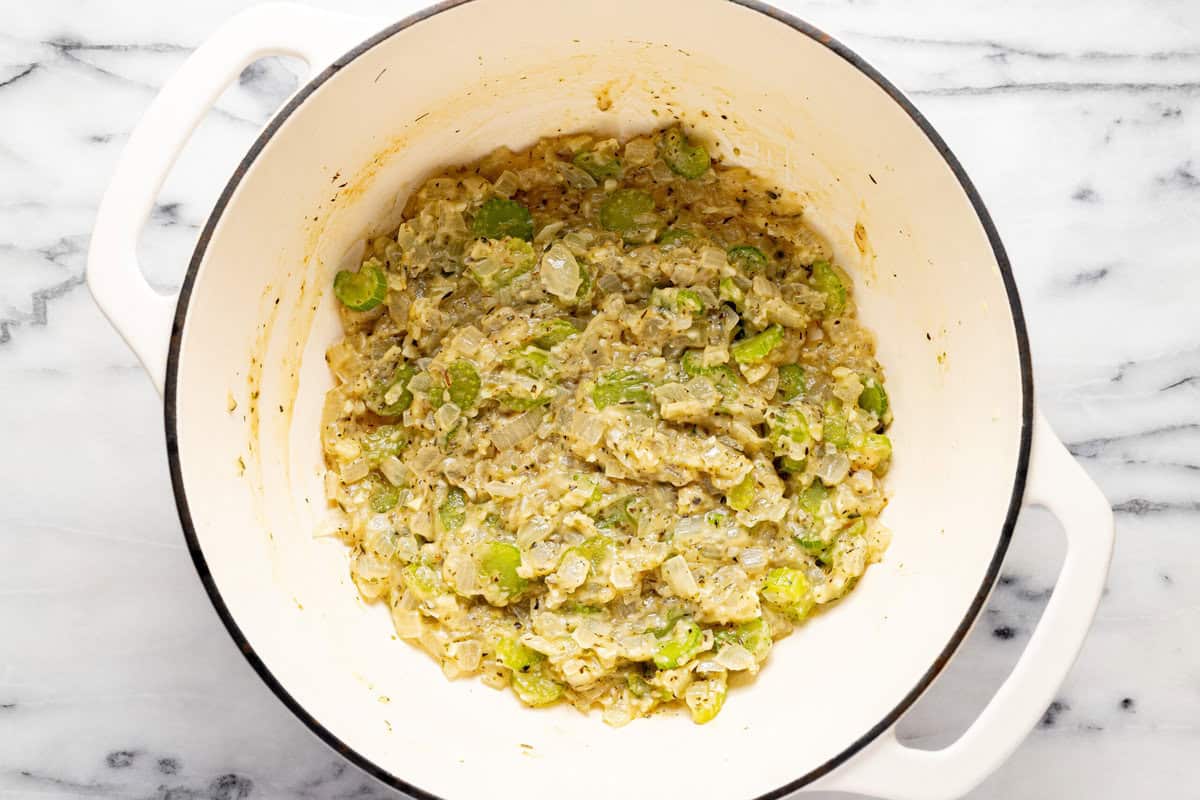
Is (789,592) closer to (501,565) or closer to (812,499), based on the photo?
(812,499)

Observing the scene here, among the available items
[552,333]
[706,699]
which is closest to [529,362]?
[552,333]

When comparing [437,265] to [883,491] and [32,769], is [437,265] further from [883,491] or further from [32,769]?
[32,769]

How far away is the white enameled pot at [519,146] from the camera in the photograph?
5.92ft

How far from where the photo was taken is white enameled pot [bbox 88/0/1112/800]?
1804mm

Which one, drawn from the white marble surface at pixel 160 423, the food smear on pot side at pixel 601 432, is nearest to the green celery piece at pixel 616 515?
the food smear on pot side at pixel 601 432

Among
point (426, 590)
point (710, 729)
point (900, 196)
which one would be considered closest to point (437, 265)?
point (426, 590)

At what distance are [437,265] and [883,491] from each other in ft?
3.51

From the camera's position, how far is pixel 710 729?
2.13 meters

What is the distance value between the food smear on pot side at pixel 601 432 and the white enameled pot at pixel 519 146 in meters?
0.06

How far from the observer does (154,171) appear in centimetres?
178

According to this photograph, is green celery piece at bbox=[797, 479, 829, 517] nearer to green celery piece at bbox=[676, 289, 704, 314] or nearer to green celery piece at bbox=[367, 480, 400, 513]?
green celery piece at bbox=[676, 289, 704, 314]

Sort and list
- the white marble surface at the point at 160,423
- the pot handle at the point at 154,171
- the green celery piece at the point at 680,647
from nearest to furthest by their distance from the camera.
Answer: the pot handle at the point at 154,171 → the green celery piece at the point at 680,647 → the white marble surface at the point at 160,423

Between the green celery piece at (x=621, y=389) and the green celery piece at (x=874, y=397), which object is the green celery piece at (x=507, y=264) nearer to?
the green celery piece at (x=621, y=389)

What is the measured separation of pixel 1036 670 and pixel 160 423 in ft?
6.01
